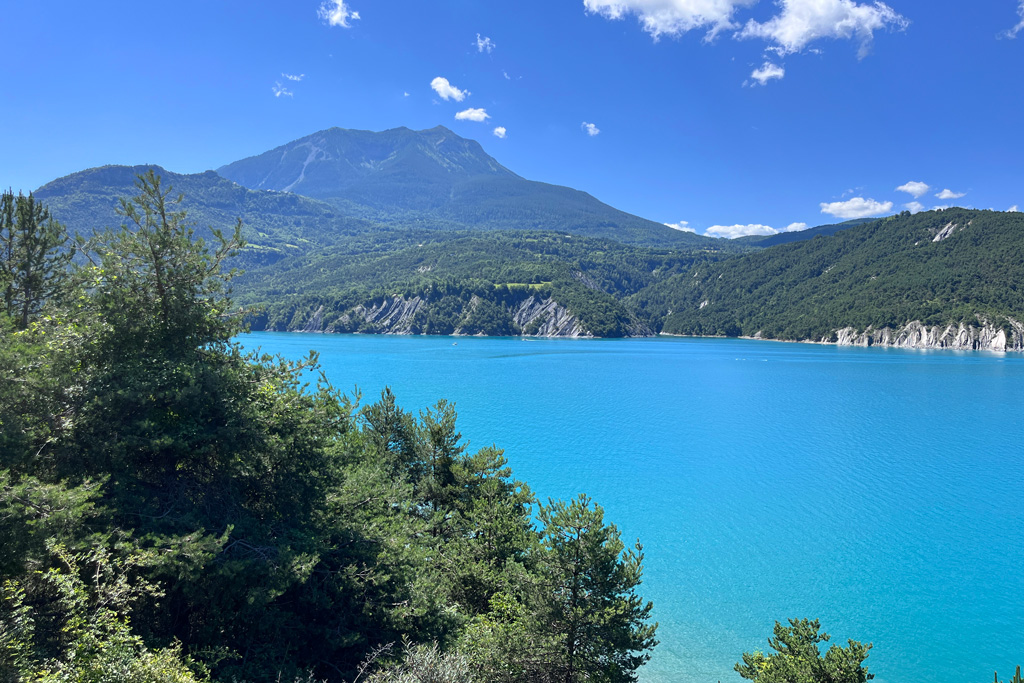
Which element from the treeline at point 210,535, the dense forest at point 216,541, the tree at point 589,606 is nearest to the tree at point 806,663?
the dense forest at point 216,541

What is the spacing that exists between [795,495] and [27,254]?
1779 inches

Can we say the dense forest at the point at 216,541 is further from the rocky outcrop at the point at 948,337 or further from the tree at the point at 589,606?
the rocky outcrop at the point at 948,337

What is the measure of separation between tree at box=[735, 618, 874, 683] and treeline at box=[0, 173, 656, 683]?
10.2ft

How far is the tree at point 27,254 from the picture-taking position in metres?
20.6

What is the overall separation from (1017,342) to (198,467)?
688 ft

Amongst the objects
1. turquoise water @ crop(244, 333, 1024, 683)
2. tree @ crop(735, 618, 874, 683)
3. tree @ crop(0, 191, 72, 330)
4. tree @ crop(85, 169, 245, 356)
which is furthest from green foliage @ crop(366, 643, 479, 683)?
tree @ crop(0, 191, 72, 330)

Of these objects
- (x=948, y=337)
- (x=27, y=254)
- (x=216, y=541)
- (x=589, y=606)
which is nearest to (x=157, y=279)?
(x=216, y=541)

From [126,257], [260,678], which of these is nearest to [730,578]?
[260,678]

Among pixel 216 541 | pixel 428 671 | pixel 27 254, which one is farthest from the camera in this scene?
pixel 27 254

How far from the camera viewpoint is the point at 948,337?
534ft

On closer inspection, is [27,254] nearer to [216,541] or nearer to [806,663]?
[216,541]

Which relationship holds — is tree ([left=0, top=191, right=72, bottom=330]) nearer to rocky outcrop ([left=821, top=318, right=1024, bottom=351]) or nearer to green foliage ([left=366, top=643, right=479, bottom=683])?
green foliage ([left=366, top=643, right=479, bottom=683])

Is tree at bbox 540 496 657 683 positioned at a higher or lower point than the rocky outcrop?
lower

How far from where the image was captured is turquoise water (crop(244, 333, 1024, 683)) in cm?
2133
